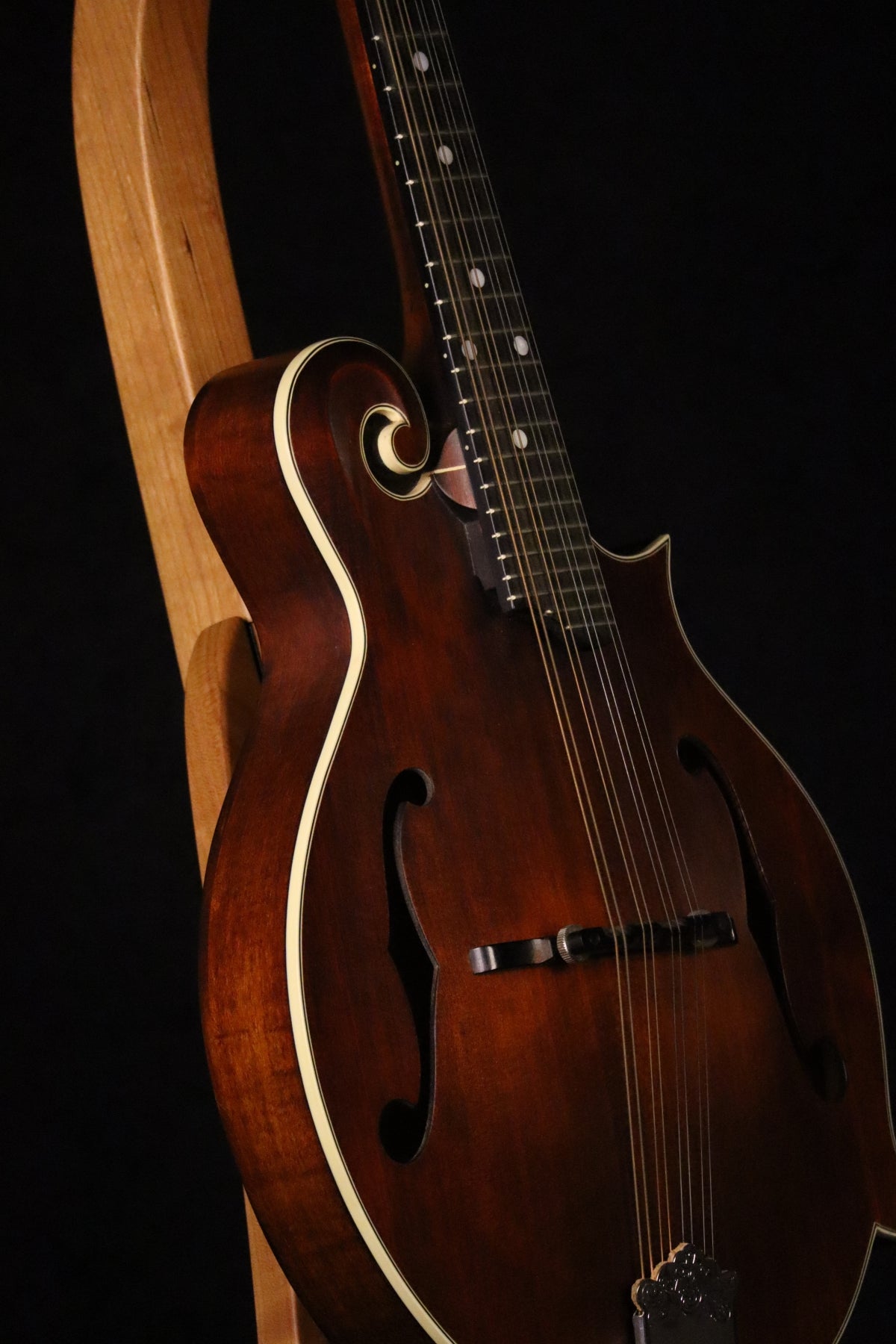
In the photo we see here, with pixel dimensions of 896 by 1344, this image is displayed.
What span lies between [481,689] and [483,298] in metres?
0.28

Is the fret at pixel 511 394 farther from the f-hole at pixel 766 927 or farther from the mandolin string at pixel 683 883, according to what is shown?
the f-hole at pixel 766 927

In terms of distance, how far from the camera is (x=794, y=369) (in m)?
1.71

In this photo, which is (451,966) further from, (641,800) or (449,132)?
(449,132)

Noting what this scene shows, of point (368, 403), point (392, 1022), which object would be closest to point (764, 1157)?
point (392, 1022)

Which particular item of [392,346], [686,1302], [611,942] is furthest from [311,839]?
[392,346]

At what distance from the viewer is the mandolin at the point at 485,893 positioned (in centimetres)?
72

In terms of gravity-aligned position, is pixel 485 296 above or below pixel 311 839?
above

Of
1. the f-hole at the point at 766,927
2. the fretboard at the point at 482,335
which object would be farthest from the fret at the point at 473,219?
the f-hole at the point at 766,927

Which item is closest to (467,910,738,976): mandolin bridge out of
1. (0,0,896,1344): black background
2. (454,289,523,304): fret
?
(454,289,523,304): fret

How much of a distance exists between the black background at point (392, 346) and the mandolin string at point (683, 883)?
22.2 inches

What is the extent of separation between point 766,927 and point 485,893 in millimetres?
260

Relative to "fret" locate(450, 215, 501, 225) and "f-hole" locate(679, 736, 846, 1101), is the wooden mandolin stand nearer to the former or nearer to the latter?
"fret" locate(450, 215, 501, 225)

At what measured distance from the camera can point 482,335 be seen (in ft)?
3.21

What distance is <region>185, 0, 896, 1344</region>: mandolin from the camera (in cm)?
72
